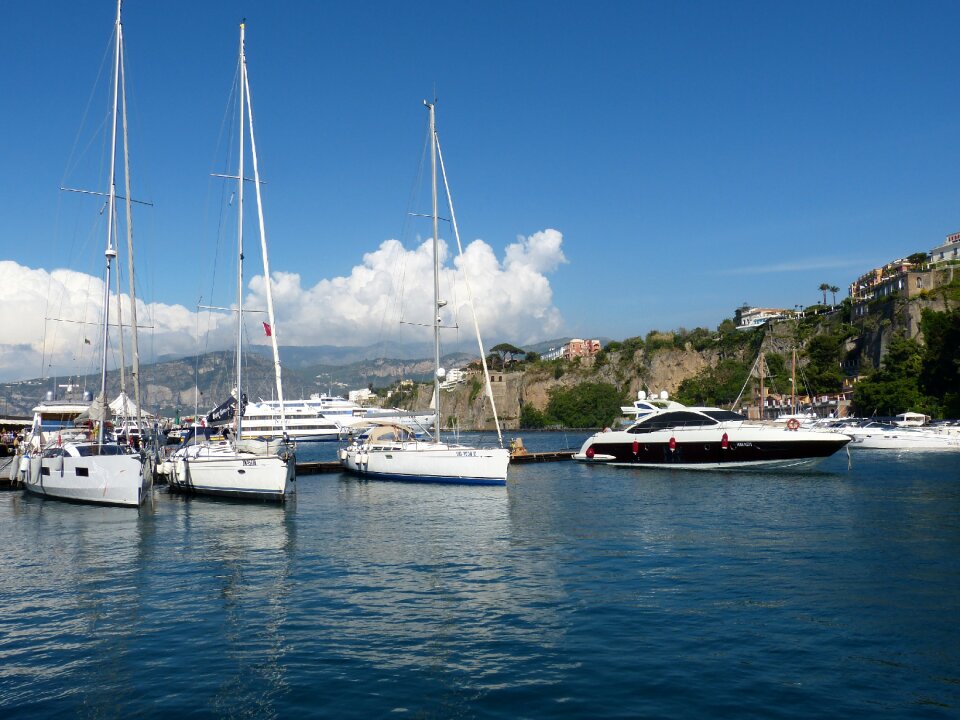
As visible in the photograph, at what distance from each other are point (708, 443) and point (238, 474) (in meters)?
30.9

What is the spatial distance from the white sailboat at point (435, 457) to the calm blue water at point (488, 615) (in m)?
10.7

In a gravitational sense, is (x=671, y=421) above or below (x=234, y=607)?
above

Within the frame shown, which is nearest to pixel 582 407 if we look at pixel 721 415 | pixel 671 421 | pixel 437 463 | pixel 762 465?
pixel 721 415

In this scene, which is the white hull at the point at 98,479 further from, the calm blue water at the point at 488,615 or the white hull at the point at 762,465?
the white hull at the point at 762,465

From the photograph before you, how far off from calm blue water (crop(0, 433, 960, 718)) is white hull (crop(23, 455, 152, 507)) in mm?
2548

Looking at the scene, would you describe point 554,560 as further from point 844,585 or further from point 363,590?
point 844,585

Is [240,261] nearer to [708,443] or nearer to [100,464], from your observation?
[100,464]

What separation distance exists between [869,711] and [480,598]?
8.46 meters

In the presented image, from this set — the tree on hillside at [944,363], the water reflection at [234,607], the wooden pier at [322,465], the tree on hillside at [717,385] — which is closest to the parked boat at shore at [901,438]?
the tree on hillside at [944,363]

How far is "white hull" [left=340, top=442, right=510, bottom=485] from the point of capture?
4150 centimetres

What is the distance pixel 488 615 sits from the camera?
614 inches

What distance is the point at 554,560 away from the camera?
838 inches

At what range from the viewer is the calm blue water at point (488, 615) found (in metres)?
11.3

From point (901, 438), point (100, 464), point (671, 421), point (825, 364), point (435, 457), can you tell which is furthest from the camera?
point (825, 364)
